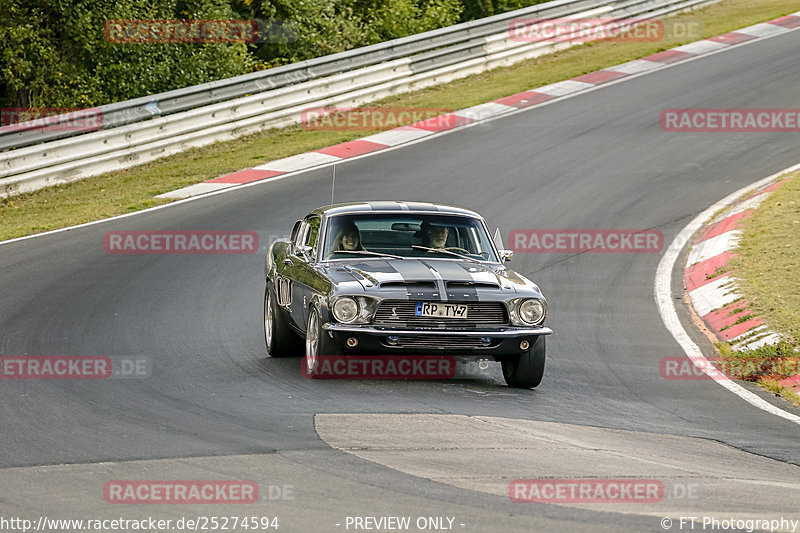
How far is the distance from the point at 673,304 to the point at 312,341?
562 centimetres

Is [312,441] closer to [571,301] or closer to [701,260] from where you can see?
[571,301]

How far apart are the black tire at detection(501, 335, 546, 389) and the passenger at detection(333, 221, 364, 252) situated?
1.79m

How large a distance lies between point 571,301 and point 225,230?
530 cm

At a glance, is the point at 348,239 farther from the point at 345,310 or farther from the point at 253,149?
the point at 253,149

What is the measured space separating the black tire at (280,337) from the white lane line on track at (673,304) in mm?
3892

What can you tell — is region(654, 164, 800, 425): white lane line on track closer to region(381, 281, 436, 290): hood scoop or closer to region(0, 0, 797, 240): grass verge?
region(381, 281, 436, 290): hood scoop

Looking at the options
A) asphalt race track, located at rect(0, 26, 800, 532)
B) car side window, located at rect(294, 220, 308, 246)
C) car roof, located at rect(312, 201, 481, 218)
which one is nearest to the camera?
asphalt race track, located at rect(0, 26, 800, 532)

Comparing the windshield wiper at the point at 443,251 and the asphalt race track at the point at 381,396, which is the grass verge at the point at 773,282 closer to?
the asphalt race track at the point at 381,396

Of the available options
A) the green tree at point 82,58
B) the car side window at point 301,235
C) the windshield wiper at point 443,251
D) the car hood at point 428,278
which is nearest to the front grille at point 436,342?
the car hood at point 428,278

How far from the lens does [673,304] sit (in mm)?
13211

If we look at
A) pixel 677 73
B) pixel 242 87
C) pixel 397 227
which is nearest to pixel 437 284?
pixel 397 227

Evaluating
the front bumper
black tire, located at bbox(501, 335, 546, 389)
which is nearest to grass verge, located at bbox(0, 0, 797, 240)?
the front bumper

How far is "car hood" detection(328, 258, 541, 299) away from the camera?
896cm

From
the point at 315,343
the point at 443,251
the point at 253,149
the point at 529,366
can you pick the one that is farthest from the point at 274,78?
the point at 529,366
